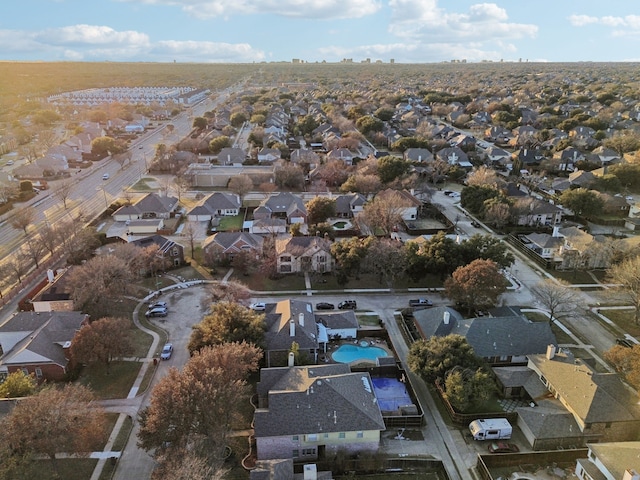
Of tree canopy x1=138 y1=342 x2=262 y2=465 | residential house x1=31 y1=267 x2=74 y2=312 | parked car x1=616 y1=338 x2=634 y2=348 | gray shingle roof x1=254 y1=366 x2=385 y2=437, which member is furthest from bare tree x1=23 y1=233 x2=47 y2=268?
parked car x1=616 y1=338 x2=634 y2=348

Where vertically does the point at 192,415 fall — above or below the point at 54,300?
above

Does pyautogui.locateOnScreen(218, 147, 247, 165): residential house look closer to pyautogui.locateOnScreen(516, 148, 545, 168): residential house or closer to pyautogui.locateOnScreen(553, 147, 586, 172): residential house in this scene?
pyautogui.locateOnScreen(516, 148, 545, 168): residential house

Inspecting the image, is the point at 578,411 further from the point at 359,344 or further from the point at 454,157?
the point at 454,157

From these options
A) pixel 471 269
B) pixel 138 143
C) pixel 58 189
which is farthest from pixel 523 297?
pixel 138 143

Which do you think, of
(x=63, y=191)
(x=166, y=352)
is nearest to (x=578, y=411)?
(x=166, y=352)

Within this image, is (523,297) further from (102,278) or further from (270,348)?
(102,278)
